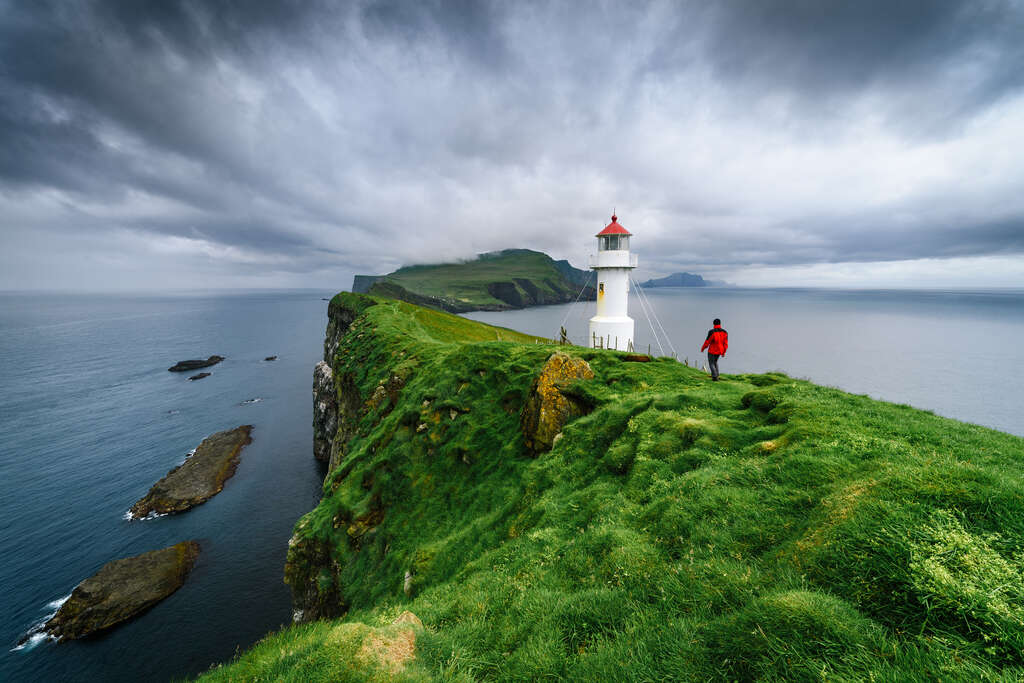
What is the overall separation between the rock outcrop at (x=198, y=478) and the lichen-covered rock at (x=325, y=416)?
12.0 meters

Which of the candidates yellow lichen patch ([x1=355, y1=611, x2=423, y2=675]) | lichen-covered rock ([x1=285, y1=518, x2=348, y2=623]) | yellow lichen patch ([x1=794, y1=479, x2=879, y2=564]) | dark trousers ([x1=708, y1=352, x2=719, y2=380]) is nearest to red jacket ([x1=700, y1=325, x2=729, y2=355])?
dark trousers ([x1=708, y1=352, x2=719, y2=380])

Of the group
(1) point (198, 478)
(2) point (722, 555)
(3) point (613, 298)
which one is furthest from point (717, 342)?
(1) point (198, 478)

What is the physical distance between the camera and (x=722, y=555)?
23.6 feet

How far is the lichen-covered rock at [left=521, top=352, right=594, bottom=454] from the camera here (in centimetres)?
1612

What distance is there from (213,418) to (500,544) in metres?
81.5

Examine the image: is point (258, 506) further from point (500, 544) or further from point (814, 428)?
point (814, 428)

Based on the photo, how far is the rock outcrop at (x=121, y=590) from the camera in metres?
28.7

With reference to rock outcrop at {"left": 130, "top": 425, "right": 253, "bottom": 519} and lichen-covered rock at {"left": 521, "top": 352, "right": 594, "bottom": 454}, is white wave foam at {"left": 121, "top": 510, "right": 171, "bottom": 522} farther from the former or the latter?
lichen-covered rock at {"left": 521, "top": 352, "right": 594, "bottom": 454}

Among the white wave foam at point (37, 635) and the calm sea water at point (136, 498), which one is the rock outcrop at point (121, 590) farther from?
the calm sea water at point (136, 498)

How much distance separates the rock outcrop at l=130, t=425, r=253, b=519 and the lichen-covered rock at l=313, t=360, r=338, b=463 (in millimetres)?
11980

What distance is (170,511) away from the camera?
42.1 meters

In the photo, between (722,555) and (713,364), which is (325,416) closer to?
(713,364)

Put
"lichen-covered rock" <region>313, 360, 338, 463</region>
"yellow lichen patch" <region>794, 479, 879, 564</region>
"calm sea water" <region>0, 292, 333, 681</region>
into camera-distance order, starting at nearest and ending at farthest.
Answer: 1. "yellow lichen patch" <region>794, 479, 879, 564</region>
2. "calm sea water" <region>0, 292, 333, 681</region>
3. "lichen-covered rock" <region>313, 360, 338, 463</region>

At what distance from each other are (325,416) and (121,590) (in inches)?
894
